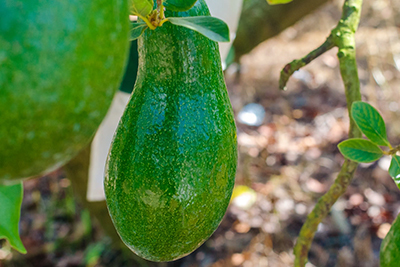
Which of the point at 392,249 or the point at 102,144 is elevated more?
the point at 392,249

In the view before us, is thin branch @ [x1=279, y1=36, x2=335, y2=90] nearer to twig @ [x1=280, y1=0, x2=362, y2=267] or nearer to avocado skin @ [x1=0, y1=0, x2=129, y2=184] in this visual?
twig @ [x1=280, y1=0, x2=362, y2=267]

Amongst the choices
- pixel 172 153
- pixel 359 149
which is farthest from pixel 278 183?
pixel 172 153

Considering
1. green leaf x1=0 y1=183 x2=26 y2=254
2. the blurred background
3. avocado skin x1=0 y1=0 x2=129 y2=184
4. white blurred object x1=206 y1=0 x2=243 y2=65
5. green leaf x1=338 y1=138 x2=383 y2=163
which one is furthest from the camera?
the blurred background

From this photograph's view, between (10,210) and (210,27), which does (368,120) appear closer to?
(210,27)

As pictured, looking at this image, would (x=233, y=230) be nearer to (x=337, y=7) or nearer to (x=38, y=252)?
(x=38, y=252)

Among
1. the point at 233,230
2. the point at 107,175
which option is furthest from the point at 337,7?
the point at 107,175

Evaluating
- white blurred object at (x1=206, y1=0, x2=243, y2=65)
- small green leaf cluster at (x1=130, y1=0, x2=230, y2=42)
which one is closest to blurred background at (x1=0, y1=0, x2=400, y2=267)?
white blurred object at (x1=206, y1=0, x2=243, y2=65)
